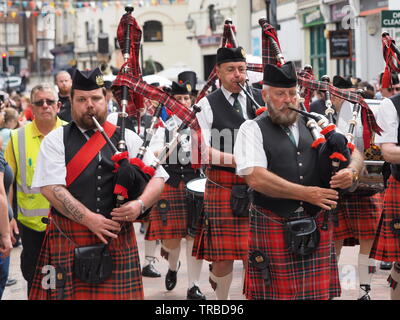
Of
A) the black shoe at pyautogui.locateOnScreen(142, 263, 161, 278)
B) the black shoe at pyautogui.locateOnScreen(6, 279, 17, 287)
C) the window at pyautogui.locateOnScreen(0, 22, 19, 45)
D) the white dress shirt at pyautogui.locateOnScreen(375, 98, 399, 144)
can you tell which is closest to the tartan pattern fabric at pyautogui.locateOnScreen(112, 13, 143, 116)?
the white dress shirt at pyautogui.locateOnScreen(375, 98, 399, 144)

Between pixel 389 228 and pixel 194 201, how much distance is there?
1965 mm

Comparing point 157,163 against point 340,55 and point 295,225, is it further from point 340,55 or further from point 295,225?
point 340,55

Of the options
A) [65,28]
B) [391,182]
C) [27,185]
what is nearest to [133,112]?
[27,185]

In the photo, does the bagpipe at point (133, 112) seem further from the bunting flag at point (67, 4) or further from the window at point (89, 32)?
the window at point (89, 32)

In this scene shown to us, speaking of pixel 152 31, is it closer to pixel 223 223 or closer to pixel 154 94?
pixel 223 223

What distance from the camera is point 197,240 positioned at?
6.59m

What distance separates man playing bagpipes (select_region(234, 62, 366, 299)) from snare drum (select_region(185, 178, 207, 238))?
216 centimetres

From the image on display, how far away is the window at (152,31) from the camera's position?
44406mm

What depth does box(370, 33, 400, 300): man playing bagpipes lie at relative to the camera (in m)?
5.56

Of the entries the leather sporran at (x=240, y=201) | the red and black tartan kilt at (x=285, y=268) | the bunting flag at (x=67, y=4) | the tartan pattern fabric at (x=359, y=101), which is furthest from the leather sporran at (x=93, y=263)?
the bunting flag at (x=67, y=4)

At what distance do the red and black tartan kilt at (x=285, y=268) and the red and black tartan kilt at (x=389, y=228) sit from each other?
3.67ft

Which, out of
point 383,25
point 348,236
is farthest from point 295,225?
point 383,25
